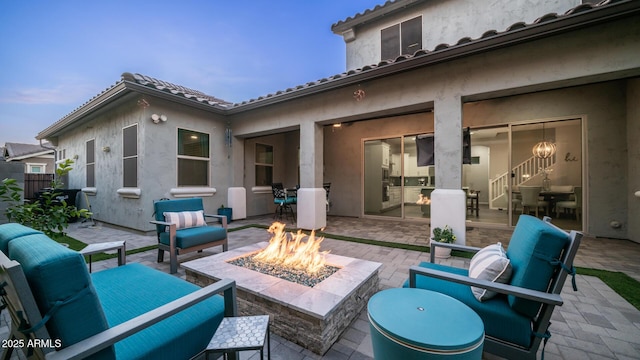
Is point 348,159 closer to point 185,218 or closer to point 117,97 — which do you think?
point 185,218

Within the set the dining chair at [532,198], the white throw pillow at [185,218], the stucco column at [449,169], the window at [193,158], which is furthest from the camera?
the window at [193,158]

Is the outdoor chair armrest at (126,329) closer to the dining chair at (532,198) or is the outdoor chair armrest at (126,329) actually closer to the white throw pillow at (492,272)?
the white throw pillow at (492,272)

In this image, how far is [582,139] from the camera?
16.5ft

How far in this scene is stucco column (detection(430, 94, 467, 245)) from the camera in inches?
151

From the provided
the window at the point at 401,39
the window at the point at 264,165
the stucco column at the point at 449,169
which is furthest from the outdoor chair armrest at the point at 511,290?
the window at the point at 264,165

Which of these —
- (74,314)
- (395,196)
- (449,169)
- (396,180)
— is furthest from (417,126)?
(74,314)

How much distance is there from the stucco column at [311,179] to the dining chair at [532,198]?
5.11 m

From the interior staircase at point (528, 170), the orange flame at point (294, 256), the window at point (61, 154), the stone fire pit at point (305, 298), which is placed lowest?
the stone fire pit at point (305, 298)

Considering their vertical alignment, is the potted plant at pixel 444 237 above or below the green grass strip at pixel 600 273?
above

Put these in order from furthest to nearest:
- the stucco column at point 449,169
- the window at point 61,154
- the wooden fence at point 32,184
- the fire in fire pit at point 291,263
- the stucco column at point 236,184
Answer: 1. the window at point 61,154
2. the wooden fence at point 32,184
3. the stucco column at point 236,184
4. the stucco column at point 449,169
5. the fire in fire pit at point 291,263

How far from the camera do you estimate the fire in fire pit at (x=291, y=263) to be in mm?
2332

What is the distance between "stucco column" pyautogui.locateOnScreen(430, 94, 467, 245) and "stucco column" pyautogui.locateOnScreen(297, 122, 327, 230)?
8.59 feet

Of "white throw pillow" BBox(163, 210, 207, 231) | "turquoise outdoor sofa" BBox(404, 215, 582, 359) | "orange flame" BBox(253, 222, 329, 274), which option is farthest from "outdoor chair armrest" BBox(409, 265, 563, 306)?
"white throw pillow" BBox(163, 210, 207, 231)

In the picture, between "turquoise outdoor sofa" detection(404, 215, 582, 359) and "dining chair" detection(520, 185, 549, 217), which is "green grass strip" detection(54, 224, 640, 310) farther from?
"dining chair" detection(520, 185, 549, 217)
